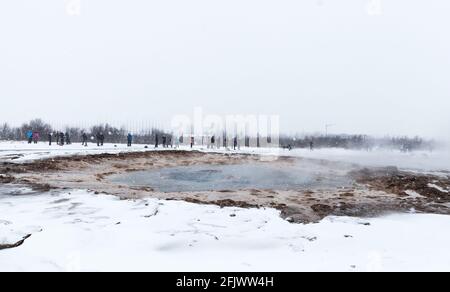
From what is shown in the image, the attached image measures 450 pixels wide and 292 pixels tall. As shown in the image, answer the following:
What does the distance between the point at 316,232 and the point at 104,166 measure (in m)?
17.8

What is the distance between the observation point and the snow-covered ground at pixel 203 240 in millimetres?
4895

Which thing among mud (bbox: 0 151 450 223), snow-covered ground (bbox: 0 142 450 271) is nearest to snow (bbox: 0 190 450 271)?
snow-covered ground (bbox: 0 142 450 271)

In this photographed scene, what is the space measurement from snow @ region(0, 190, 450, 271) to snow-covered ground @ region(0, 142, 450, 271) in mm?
15

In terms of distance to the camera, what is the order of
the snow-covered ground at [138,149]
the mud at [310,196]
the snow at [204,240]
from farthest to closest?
the snow-covered ground at [138,149]
the mud at [310,196]
the snow at [204,240]

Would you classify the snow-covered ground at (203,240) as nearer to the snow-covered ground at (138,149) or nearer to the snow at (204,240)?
the snow at (204,240)

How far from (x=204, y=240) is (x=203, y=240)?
18 millimetres

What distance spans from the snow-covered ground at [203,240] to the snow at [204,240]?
0.05ft

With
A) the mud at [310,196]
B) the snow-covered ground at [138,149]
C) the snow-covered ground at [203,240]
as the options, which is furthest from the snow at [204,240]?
the snow-covered ground at [138,149]

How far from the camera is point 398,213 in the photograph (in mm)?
8492

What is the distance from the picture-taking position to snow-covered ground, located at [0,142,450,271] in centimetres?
489
